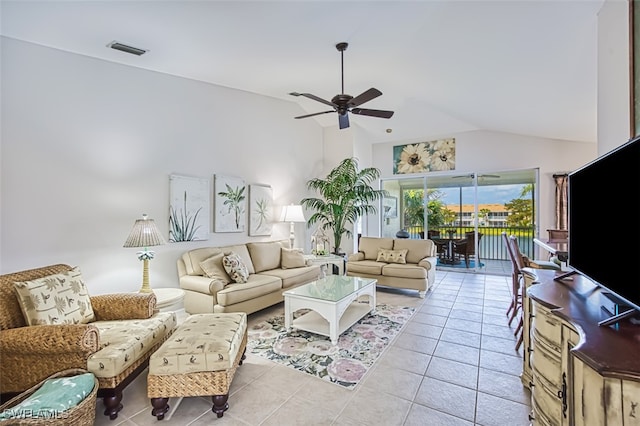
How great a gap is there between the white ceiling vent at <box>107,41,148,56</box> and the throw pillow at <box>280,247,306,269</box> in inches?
132

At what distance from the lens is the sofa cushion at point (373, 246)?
5.80m

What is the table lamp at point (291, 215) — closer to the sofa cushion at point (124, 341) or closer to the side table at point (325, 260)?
the side table at point (325, 260)

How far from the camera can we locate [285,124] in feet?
19.9

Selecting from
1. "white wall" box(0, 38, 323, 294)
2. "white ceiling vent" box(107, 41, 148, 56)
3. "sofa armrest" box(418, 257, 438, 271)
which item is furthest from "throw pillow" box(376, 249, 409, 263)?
"white ceiling vent" box(107, 41, 148, 56)

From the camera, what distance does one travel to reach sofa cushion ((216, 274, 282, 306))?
359 centimetres

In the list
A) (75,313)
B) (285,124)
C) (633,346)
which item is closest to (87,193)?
(75,313)

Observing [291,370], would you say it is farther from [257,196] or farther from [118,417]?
[257,196]

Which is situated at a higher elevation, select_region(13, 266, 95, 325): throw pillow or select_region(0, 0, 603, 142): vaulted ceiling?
select_region(0, 0, 603, 142): vaulted ceiling

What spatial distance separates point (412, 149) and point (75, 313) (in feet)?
23.1

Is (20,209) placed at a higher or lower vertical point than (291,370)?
higher

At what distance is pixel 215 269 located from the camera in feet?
12.9

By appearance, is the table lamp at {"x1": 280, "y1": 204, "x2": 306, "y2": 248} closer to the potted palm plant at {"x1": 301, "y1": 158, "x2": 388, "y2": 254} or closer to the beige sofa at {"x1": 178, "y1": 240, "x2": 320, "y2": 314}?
the potted palm plant at {"x1": 301, "y1": 158, "x2": 388, "y2": 254}

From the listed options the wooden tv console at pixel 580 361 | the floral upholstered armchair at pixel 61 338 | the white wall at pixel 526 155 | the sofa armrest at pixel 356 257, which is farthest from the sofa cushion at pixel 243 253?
the white wall at pixel 526 155

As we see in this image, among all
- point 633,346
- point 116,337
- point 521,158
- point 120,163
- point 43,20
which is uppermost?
point 43,20
